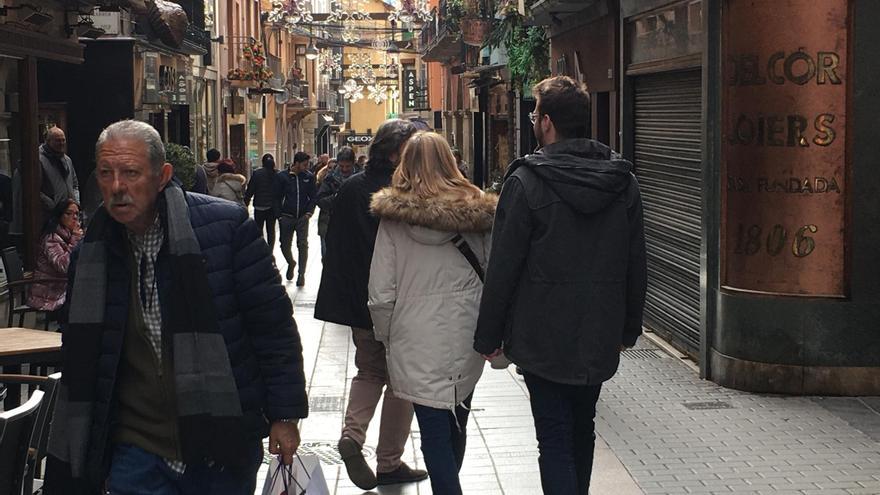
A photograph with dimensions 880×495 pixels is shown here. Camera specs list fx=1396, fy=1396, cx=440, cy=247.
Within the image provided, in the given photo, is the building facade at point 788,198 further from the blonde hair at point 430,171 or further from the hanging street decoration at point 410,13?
the hanging street decoration at point 410,13

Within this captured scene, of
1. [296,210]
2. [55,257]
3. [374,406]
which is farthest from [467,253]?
[296,210]

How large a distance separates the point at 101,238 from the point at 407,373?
1.97m

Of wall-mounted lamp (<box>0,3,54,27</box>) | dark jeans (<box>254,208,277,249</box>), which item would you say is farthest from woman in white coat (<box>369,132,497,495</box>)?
dark jeans (<box>254,208,277,249</box>)

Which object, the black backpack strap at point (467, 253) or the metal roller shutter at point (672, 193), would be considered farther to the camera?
the metal roller shutter at point (672, 193)

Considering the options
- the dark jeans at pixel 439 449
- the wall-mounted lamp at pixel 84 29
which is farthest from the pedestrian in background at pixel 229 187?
the dark jeans at pixel 439 449

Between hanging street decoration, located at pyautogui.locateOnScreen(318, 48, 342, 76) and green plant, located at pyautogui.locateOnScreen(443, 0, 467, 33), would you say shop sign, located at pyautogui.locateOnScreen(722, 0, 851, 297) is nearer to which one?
green plant, located at pyautogui.locateOnScreen(443, 0, 467, 33)

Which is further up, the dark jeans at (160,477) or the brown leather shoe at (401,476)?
the dark jeans at (160,477)

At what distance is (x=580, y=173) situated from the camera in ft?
18.1

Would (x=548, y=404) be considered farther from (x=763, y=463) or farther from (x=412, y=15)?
(x=412, y=15)

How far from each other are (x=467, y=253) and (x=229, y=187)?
12718 mm

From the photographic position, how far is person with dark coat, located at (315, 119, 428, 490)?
22.2 ft

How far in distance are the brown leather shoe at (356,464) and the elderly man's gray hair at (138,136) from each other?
2.99m

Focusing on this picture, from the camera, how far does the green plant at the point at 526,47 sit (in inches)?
810

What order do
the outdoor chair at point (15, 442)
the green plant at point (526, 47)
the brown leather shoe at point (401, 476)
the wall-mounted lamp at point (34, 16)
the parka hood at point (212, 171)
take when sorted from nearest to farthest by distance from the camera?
the outdoor chair at point (15, 442) → the brown leather shoe at point (401, 476) → the wall-mounted lamp at point (34, 16) → the parka hood at point (212, 171) → the green plant at point (526, 47)
